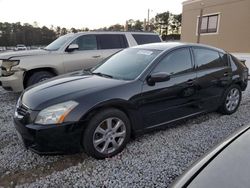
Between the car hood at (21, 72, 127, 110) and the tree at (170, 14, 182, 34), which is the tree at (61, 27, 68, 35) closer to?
the tree at (170, 14, 182, 34)

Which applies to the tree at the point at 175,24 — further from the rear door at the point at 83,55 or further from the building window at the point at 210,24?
the rear door at the point at 83,55

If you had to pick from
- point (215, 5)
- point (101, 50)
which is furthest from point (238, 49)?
point (101, 50)

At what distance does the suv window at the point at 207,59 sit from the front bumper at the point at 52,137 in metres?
2.44

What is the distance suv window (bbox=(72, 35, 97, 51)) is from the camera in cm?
621

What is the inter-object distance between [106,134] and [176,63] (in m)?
1.64

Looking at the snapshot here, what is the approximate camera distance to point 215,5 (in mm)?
18969

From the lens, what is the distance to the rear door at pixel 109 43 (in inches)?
256

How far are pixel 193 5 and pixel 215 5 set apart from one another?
2.61 metres

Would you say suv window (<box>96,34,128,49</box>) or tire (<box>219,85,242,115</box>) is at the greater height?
suv window (<box>96,34,128,49</box>)

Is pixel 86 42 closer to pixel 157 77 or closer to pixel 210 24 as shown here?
pixel 157 77

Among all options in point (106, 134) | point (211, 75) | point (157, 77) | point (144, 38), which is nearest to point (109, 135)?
point (106, 134)

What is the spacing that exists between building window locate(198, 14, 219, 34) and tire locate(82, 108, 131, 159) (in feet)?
62.6

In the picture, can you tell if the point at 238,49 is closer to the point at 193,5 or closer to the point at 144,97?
the point at 193,5

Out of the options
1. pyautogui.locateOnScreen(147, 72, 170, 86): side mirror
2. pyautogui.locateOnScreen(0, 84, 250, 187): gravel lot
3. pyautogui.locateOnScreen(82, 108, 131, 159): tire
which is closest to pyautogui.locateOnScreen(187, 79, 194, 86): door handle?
pyautogui.locateOnScreen(147, 72, 170, 86): side mirror
